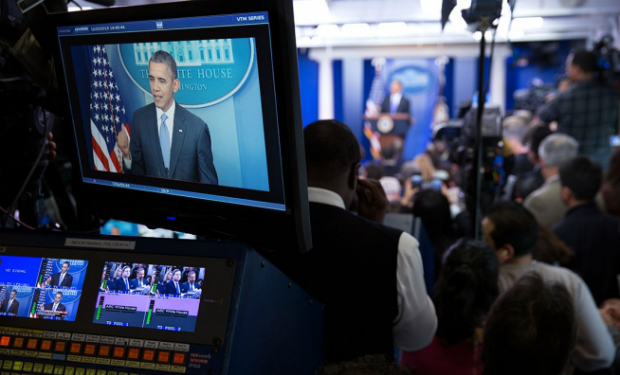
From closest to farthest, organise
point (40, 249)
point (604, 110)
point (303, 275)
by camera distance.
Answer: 1. point (40, 249)
2. point (303, 275)
3. point (604, 110)

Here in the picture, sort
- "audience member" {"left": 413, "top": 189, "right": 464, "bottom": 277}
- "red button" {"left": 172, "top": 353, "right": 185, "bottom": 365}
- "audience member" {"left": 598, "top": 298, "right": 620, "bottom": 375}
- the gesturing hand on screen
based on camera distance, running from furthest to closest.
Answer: "audience member" {"left": 413, "top": 189, "right": 464, "bottom": 277}
"audience member" {"left": 598, "top": 298, "right": 620, "bottom": 375}
the gesturing hand on screen
"red button" {"left": 172, "top": 353, "right": 185, "bottom": 365}

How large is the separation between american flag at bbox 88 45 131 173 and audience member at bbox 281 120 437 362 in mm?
496

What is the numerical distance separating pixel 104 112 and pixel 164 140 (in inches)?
7.6

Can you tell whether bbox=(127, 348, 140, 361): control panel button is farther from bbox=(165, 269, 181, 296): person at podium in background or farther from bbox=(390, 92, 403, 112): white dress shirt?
bbox=(390, 92, 403, 112): white dress shirt

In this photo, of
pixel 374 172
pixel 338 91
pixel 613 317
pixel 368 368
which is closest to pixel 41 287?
pixel 368 368

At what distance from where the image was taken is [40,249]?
35.8 inches

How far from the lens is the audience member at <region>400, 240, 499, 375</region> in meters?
1.69

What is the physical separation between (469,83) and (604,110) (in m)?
5.08

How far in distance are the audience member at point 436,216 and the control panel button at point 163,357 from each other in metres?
1.98

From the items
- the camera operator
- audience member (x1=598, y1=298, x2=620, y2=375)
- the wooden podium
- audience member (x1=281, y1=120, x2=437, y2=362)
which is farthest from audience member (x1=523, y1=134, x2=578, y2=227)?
the wooden podium

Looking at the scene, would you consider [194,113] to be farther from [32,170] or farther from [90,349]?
[32,170]

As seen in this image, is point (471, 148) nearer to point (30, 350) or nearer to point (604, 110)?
point (30, 350)

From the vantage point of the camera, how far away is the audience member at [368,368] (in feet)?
2.58

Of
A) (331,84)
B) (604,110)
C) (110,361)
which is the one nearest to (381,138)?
(331,84)
